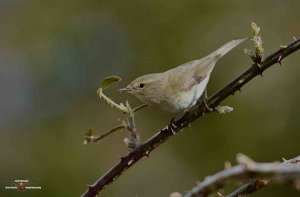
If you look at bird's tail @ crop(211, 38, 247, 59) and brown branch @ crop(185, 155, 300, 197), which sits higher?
bird's tail @ crop(211, 38, 247, 59)

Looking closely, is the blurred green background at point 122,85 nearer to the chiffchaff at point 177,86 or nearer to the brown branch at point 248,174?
the chiffchaff at point 177,86

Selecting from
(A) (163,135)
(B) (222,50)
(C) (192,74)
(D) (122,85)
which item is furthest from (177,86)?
(D) (122,85)

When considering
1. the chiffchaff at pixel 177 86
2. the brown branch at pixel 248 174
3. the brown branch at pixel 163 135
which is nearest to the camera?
the brown branch at pixel 248 174

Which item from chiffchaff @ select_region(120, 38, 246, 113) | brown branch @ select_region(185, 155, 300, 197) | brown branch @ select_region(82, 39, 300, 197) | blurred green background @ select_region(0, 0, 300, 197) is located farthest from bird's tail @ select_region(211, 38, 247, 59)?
brown branch @ select_region(185, 155, 300, 197)

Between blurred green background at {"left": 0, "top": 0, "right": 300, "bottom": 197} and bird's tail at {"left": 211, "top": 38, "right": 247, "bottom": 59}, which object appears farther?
blurred green background at {"left": 0, "top": 0, "right": 300, "bottom": 197}

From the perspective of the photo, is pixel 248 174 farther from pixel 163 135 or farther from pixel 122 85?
pixel 122 85

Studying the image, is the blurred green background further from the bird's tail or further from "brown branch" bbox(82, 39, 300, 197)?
"brown branch" bbox(82, 39, 300, 197)

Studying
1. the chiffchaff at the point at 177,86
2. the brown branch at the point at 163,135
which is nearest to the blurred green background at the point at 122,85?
the chiffchaff at the point at 177,86
